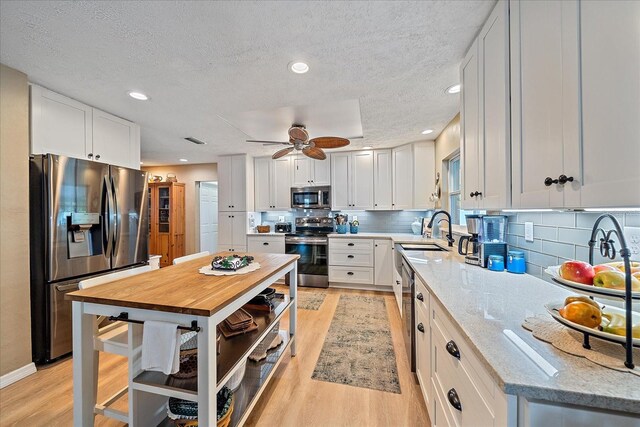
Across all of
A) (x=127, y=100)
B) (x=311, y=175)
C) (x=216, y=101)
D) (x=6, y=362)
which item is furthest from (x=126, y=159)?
(x=311, y=175)

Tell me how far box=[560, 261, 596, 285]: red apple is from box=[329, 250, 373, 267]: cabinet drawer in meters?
3.24

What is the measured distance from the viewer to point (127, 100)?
Result: 239 centimetres

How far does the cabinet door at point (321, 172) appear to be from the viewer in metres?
4.49

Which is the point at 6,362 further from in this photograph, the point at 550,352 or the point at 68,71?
the point at 550,352

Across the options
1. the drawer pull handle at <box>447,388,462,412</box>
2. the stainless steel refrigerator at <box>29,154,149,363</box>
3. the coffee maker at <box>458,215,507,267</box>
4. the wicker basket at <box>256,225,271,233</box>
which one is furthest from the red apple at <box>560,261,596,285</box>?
the wicker basket at <box>256,225,271,233</box>

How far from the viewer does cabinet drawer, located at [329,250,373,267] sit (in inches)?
157

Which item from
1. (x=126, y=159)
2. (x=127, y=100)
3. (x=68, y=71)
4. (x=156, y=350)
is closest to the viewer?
(x=156, y=350)

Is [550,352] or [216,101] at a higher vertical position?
[216,101]

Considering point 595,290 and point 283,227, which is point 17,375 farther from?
point 595,290

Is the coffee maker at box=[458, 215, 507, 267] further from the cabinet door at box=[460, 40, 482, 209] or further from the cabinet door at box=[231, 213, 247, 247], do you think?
the cabinet door at box=[231, 213, 247, 247]

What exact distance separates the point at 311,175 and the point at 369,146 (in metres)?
1.20

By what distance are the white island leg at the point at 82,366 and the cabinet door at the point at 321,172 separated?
3.67m

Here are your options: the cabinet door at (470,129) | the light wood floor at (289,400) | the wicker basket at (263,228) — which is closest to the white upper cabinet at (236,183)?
the wicker basket at (263,228)

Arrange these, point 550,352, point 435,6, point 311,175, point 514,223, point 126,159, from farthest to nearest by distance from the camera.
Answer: point 311,175
point 126,159
point 514,223
point 435,6
point 550,352
